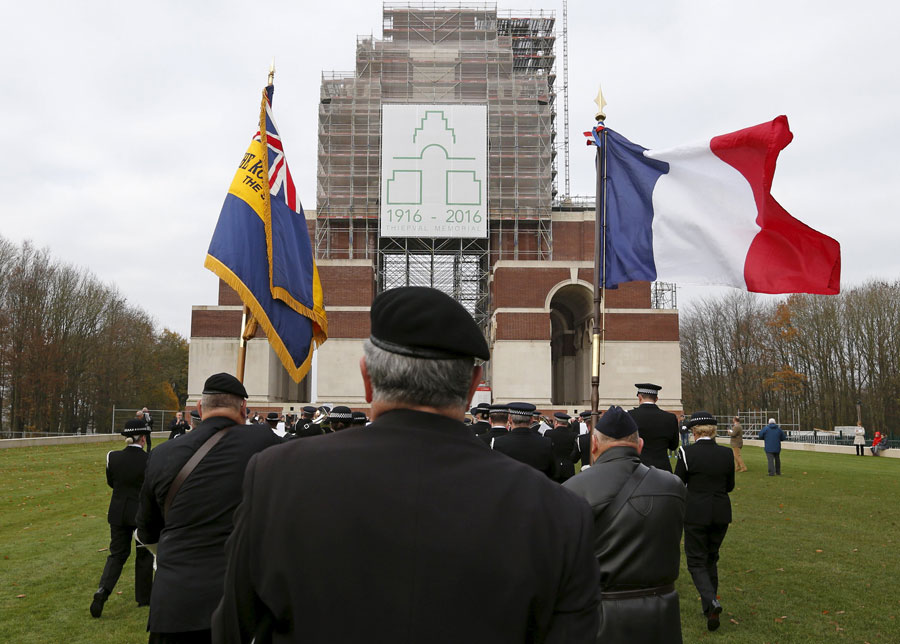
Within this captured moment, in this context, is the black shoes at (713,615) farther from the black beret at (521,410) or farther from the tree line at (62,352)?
the tree line at (62,352)

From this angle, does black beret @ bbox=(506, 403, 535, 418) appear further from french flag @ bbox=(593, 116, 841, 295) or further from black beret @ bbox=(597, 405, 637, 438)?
black beret @ bbox=(597, 405, 637, 438)

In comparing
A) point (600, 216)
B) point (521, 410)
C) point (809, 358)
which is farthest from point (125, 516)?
point (809, 358)

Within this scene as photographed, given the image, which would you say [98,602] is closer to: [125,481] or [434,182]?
[125,481]

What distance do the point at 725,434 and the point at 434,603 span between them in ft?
176

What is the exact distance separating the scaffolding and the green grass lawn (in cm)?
3019

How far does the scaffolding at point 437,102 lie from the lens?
153 feet

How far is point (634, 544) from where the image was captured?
4.09 m

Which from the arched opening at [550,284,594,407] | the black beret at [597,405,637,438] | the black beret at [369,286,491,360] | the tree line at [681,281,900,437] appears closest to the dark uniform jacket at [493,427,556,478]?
the black beret at [597,405,637,438]

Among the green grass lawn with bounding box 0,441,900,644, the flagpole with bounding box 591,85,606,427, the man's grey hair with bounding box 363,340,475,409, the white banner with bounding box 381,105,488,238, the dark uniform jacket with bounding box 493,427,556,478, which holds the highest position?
the white banner with bounding box 381,105,488,238

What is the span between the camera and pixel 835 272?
7.04 meters

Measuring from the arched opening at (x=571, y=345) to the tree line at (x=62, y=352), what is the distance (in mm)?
32057

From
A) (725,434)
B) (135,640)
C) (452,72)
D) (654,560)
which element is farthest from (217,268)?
(725,434)

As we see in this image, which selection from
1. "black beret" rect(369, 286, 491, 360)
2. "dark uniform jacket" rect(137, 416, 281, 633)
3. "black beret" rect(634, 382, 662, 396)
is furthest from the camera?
"black beret" rect(634, 382, 662, 396)

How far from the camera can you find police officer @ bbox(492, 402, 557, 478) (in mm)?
7957
